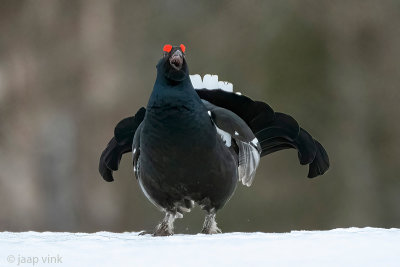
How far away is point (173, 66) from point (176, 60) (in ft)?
0.06

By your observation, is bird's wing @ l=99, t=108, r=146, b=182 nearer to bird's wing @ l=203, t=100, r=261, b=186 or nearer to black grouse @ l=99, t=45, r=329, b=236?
black grouse @ l=99, t=45, r=329, b=236

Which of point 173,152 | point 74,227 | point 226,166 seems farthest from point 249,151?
point 74,227

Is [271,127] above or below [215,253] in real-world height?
above

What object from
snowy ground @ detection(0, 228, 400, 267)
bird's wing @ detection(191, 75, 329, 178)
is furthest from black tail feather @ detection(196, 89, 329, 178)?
snowy ground @ detection(0, 228, 400, 267)

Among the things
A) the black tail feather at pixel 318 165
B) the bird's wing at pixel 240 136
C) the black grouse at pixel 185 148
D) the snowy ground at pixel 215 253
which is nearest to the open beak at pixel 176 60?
the black grouse at pixel 185 148

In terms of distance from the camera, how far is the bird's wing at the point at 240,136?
209cm

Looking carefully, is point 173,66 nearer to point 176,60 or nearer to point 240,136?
point 176,60

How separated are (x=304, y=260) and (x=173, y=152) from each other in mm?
966

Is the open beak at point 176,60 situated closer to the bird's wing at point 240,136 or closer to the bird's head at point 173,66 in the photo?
the bird's head at point 173,66

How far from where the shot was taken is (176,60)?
6.68 ft

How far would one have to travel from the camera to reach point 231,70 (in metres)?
4.68

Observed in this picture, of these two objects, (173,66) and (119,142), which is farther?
(119,142)

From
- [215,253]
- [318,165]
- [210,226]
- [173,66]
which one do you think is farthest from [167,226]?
[215,253]

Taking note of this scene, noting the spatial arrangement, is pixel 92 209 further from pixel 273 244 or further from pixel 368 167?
pixel 273 244
